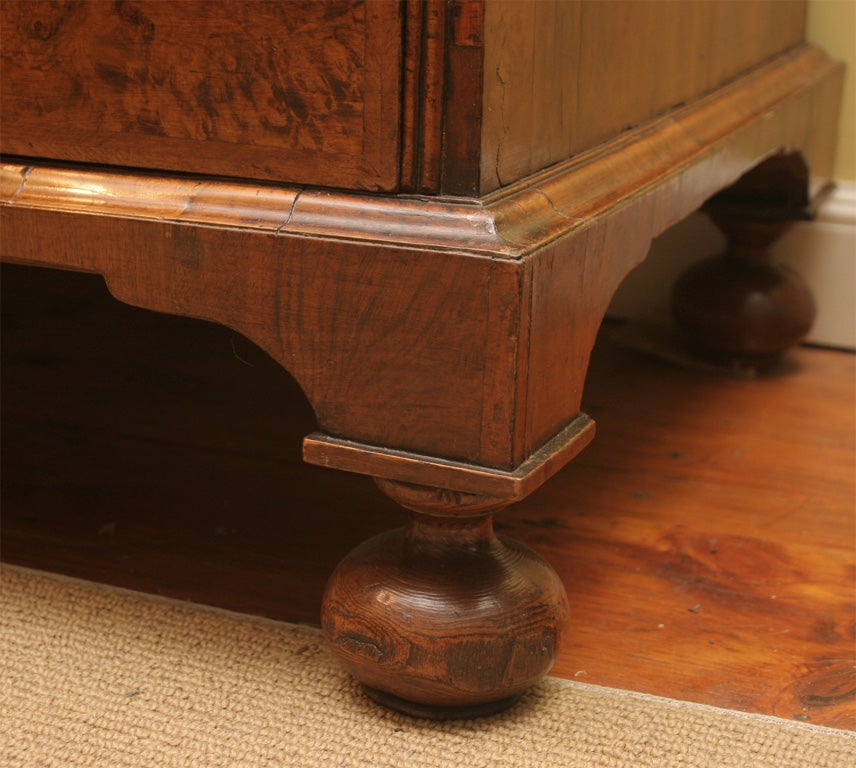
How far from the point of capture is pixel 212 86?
23.9 inches

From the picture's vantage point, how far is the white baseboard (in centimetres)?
136

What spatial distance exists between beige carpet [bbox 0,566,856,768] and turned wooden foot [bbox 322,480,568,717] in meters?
→ 0.03

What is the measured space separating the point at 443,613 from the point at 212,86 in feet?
0.96

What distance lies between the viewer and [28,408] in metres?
1.12

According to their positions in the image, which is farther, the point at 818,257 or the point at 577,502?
the point at 818,257

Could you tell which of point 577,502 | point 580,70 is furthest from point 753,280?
point 580,70

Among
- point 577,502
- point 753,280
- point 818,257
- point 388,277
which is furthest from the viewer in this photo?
point 818,257

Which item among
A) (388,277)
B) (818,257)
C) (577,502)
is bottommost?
(577,502)

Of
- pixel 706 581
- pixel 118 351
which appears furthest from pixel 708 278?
pixel 118 351

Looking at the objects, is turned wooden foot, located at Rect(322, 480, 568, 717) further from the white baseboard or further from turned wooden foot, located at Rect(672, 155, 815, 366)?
the white baseboard

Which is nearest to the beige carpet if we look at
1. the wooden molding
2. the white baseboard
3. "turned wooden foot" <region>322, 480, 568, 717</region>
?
"turned wooden foot" <region>322, 480, 568, 717</region>

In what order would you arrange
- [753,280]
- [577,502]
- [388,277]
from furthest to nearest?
[753,280]
[577,502]
[388,277]

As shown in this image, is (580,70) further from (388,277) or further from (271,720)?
(271,720)

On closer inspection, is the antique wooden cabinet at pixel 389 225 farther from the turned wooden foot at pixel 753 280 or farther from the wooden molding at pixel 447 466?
the turned wooden foot at pixel 753 280
